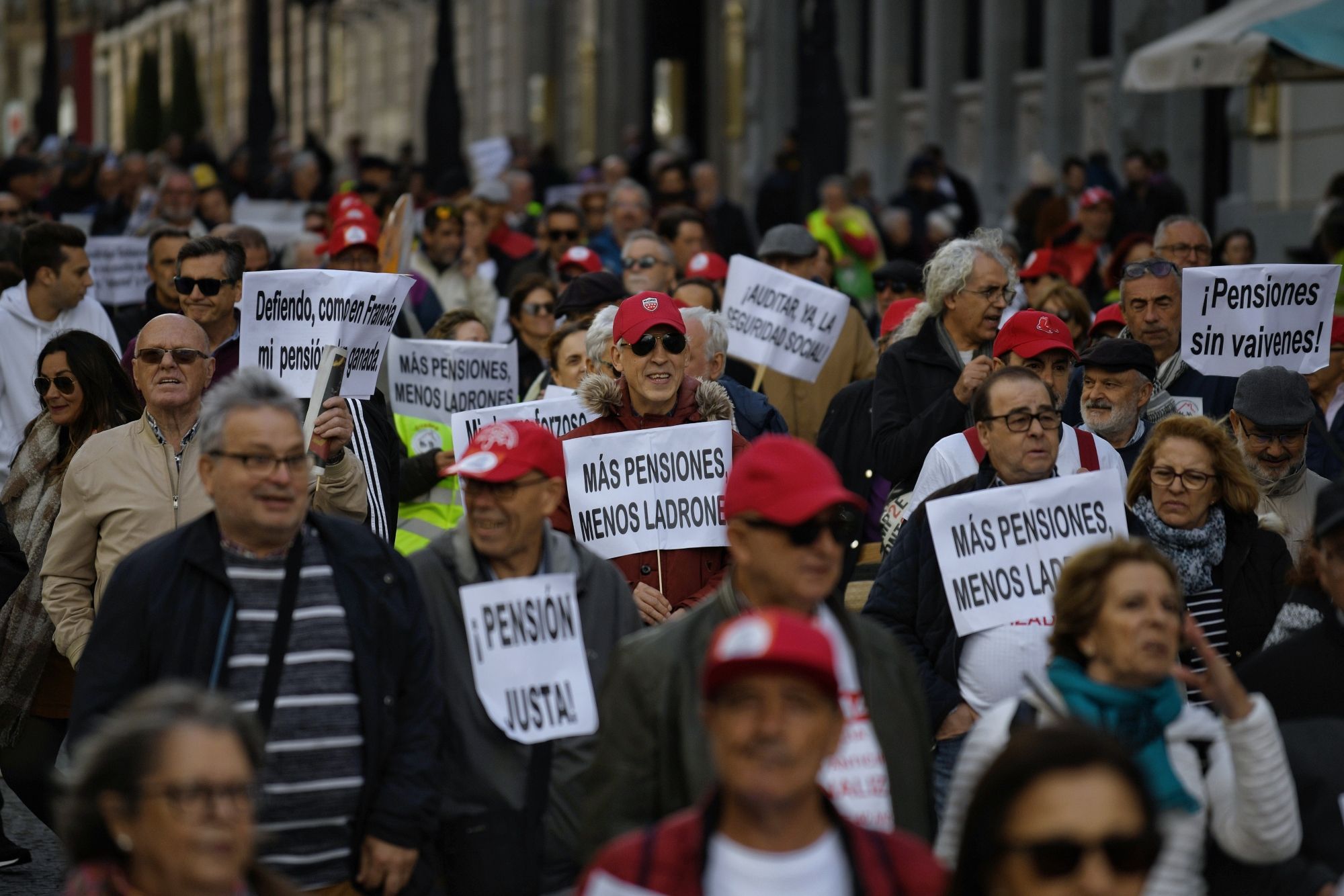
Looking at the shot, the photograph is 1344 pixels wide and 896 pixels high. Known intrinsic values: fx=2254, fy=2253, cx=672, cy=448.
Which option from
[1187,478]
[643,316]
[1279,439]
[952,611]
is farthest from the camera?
[1279,439]

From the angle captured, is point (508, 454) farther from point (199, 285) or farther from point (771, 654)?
point (199, 285)

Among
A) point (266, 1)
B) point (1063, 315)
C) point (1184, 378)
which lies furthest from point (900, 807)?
point (266, 1)

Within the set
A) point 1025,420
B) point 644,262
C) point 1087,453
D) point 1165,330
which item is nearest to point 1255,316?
point 1165,330

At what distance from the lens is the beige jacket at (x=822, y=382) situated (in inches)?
418

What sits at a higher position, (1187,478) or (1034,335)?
(1034,335)

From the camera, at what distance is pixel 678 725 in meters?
4.38

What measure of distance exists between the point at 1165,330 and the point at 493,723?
4515mm

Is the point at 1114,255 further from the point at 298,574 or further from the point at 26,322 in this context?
the point at 298,574

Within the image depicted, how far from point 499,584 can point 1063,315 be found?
5.86 m

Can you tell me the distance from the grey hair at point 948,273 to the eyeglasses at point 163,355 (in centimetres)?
295

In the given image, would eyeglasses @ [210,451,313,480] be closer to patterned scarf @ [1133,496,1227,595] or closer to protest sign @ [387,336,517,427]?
patterned scarf @ [1133,496,1227,595]

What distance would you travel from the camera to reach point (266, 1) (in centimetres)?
3106

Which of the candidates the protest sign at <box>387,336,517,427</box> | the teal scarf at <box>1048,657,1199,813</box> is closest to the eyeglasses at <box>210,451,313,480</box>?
the teal scarf at <box>1048,657,1199,813</box>

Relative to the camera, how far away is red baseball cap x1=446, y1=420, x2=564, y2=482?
518 cm
